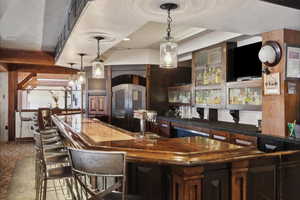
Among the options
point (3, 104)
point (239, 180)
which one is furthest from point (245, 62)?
point (3, 104)

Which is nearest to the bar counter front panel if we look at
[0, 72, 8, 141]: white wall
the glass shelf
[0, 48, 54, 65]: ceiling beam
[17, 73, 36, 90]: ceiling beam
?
the glass shelf

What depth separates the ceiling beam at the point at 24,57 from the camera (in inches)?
233

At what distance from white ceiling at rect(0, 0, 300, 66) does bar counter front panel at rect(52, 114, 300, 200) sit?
1.23 meters

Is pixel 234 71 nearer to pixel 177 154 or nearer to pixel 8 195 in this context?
pixel 177 154

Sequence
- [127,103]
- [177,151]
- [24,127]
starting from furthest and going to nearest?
[24,127] → [127,103] → [177,151]

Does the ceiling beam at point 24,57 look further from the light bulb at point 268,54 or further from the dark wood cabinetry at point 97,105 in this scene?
the light bulb at point 268,54

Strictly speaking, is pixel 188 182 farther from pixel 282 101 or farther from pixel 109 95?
pixel 109 95

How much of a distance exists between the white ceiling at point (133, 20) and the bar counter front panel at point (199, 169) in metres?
1.23

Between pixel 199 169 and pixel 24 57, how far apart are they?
221 inches

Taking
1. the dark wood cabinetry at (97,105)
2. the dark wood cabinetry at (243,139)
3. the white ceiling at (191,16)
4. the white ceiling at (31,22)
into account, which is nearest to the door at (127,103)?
the dark wood cabinetry at (97,105)

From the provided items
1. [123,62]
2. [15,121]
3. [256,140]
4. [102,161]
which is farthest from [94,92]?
[102,161]

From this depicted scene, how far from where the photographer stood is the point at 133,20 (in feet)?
9.30

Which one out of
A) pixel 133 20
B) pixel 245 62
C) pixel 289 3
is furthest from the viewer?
pixel 245 62

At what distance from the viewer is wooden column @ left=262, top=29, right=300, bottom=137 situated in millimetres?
3000
